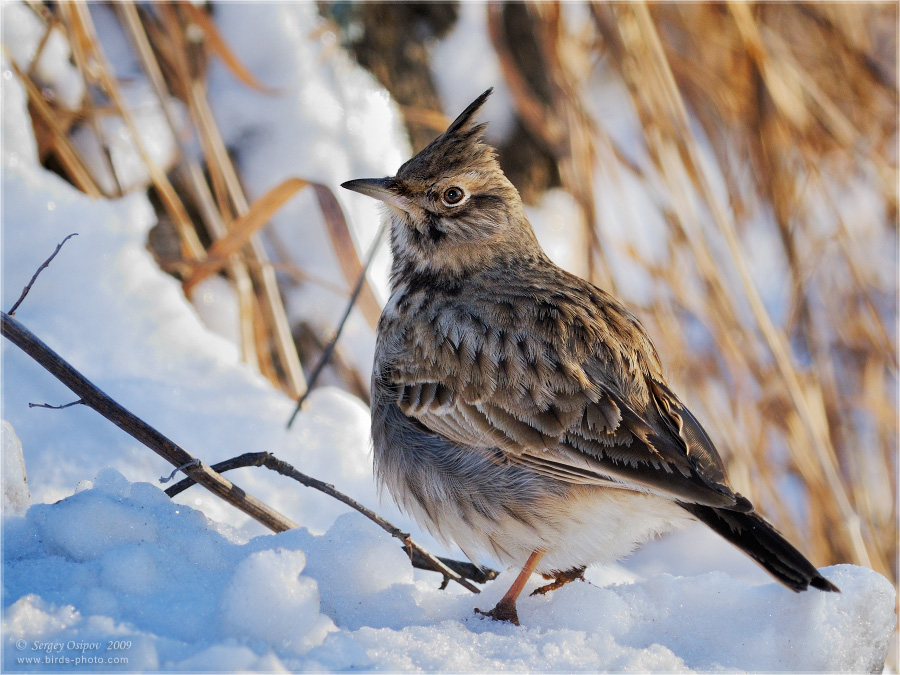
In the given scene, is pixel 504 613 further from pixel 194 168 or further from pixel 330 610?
pixel 194 168

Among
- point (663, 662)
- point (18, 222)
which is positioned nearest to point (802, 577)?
point (663, 662)

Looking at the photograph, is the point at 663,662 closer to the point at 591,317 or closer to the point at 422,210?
the point at 591,317

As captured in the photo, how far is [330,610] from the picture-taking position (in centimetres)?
158

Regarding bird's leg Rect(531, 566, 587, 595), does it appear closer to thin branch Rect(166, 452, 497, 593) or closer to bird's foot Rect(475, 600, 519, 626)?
thin branch Rect(166, 452, 497, 593)

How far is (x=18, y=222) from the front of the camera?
8.69 feet

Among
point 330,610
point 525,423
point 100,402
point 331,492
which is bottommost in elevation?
point 330,610

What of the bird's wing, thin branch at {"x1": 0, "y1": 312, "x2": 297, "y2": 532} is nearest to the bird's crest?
the bird's wing

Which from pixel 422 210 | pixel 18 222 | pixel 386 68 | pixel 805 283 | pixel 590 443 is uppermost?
pixel 386 68

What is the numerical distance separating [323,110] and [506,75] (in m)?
1.15

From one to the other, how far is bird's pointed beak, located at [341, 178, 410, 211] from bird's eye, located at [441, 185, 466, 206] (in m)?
0.13

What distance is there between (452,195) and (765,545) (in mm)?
1443

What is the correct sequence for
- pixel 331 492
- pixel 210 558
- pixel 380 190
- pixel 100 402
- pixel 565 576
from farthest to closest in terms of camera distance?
1. pixel 380 190
2. pixel 565 576
3. pixel 331 492
4. pixel 100 402
5. pixel 210 558

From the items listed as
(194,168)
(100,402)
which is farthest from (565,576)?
(194,168)

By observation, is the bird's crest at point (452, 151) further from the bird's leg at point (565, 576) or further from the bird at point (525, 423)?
the bird's leg at point (565, 576)
